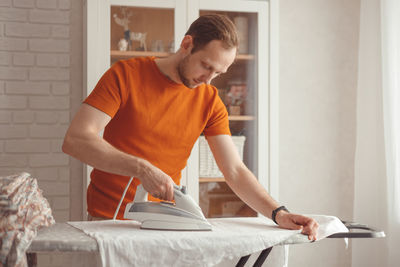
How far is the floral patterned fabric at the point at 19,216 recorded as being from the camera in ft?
3.83

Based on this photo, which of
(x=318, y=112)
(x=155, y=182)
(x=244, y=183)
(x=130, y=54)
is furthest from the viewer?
(x=318, y=112)

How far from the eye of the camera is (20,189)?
4.24 feet

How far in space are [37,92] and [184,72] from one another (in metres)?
1.21

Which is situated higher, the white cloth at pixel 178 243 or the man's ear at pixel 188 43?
the man's ear at pixel 188 43

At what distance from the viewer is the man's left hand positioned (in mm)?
1435

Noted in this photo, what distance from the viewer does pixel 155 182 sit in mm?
1354

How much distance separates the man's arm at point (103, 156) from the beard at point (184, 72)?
297mm

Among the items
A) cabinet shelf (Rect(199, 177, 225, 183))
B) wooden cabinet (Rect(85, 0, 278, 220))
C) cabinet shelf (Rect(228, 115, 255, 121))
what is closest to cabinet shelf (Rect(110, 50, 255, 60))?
wooden cabinet (Rect(85, 0, 278, 220))

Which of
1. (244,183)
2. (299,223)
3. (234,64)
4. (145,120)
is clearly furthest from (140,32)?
(299,223)

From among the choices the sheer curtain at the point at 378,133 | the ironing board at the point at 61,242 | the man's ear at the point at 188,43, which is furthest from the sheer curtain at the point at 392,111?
the ironing board at the point at 61,242

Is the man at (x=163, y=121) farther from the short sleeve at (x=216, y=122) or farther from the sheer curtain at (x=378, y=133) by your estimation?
the sheer curtain at (x=378, y=133)

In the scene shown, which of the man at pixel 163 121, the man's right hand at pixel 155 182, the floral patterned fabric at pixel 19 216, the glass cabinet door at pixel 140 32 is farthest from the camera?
the glass cabinet door at pixel 140 32

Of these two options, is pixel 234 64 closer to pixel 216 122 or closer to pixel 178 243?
pixel 216 122

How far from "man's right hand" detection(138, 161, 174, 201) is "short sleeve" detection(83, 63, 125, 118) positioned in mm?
272
